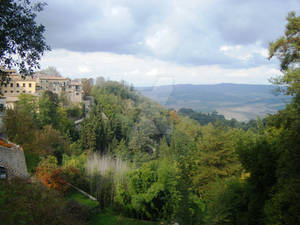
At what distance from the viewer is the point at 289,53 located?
7.77m

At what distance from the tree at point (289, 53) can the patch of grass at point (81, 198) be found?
379 inches

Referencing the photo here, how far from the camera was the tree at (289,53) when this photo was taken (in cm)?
719

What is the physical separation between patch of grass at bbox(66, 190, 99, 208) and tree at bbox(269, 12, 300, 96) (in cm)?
962

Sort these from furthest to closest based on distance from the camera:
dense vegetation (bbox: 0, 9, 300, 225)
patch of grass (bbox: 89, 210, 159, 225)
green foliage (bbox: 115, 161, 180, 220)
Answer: green foliage (bbox: 115, 161, 180, 220)
patch of grass (bbox: 89, 210, 159, 225)
dense vegetation (bbox: 0, 9, 300, 225)

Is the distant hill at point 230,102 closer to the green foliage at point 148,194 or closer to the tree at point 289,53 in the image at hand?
the green foliage at point 148,194

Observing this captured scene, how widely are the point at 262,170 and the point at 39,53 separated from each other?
232 inches

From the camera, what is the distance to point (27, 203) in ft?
16.4

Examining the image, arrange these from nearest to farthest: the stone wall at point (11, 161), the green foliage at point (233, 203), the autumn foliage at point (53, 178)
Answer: the green foliage at point (233, 203), the stone wall at point (11, 161), the autumn foliage at point (53, 178)

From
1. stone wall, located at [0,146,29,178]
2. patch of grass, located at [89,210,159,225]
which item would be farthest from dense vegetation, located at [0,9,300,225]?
stone wall, located at [0,146,29,178]

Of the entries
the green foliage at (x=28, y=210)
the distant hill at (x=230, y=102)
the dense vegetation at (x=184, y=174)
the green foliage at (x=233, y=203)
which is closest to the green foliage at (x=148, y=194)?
the dense vegetation at (x=184, y=174)

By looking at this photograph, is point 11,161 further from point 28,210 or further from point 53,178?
point 28,210

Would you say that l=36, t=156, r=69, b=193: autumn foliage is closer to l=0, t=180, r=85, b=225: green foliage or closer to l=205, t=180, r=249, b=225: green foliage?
l=0, t=180, r=85, b=225: green foliage

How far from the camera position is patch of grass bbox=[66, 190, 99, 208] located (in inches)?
453

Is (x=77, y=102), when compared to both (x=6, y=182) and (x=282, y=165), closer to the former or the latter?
(x=6, y=182)
